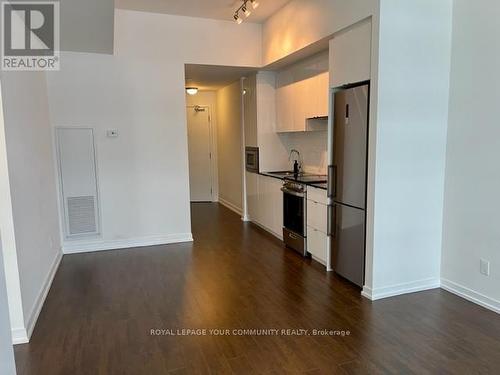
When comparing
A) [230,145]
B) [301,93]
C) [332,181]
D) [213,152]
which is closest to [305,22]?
[301,93]

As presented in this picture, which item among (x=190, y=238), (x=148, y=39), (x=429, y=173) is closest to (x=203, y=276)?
(x=190, y=238)

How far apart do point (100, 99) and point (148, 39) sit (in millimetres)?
1021

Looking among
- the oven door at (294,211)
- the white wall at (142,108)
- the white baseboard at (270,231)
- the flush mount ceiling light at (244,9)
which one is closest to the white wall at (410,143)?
the oven door at (294,211)

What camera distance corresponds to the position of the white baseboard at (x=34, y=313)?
105 inches

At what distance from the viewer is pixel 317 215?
416cm

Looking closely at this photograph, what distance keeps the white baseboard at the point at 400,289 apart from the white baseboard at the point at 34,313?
111 inches

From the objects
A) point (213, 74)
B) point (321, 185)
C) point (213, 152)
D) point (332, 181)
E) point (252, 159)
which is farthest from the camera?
point (213, 152)

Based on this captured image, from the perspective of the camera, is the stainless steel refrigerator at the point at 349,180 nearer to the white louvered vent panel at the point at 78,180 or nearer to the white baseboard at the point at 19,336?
the white baseboard at the point at 19,336

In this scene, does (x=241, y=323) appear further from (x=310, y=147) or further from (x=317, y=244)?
(x=310, y=147)

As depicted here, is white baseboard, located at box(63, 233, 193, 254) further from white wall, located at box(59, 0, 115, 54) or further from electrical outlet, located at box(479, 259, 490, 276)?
electrical outlet, located at box(479, 259, 490, 276)

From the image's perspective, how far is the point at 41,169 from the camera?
3859mm

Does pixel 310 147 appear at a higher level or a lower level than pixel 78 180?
higher

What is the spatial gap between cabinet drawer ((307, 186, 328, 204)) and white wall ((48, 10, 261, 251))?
190cm

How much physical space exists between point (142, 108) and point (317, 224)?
281 centimetres
